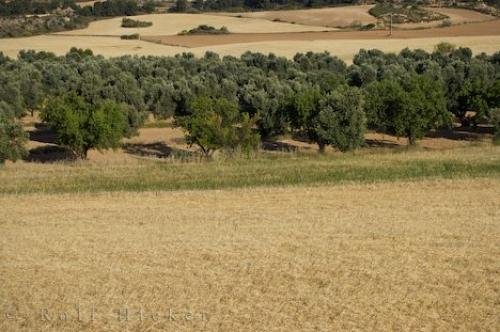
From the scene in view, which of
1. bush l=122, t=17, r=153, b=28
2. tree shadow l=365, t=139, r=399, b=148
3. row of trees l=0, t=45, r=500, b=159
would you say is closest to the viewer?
row of trees l=0, t=45, r=500, b=159

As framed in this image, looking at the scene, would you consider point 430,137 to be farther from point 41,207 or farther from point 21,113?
point 41,207

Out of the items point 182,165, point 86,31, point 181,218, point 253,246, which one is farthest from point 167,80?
point 86,31

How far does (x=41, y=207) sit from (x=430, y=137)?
1511 inches

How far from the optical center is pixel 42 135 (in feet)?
192

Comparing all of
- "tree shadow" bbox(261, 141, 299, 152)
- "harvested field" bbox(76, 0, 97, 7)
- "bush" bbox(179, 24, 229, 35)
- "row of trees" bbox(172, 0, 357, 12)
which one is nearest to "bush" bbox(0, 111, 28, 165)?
"tree shadow" bbox(261, 141, 299, 152)

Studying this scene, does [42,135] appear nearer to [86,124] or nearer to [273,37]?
[86,124]

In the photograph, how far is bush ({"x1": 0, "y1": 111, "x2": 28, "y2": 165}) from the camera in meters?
44.3

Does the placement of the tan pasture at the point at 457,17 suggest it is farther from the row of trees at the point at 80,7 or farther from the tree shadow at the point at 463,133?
the row of trees at the point at 80,7

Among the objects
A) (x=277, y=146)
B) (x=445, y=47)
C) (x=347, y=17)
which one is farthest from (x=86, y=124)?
(x=347, y=17)

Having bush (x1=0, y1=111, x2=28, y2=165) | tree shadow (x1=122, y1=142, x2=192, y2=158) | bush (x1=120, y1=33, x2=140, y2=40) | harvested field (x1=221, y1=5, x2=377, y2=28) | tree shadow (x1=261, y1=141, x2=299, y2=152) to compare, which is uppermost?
harvested field (x1=221, y1=5, x2=377, y2=28)

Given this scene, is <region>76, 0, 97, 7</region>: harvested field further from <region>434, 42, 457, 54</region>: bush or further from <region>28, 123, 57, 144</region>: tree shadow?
<region>28, 123, 57, 144</region>: tree shadow

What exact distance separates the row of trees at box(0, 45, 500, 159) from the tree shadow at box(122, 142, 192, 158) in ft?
4.15

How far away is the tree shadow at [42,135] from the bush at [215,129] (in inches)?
467

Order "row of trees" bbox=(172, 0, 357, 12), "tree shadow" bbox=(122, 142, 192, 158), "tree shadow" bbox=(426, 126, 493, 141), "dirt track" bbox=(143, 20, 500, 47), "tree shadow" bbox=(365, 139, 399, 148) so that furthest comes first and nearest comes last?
"row of trees" bbox=(172, 0, 357, 12) < "dirt track" bbox=(143, 20, 500, 47) < "tree shadow" bbox=(426, 126, 493, 141) < "tree shadow" bbox=(365, 139, 399, 148) < "tree shadow" bbox=(122, 142, 192, 158)
